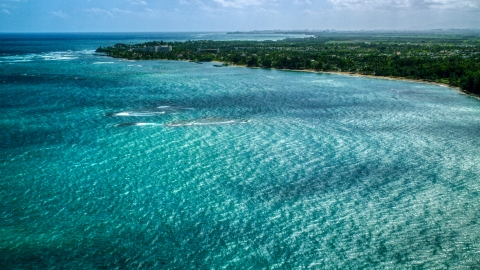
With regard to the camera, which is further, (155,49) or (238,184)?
(155,49)

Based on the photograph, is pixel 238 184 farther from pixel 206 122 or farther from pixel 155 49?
pixel 155 49

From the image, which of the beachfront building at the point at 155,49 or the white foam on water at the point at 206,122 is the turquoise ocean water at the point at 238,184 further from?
the beachfront building at the point at 155,49

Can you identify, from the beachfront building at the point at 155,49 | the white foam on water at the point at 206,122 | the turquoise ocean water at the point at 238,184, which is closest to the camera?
the turquoise ocean water at the point at 238,184

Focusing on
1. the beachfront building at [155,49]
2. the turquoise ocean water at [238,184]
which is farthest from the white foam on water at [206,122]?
the beachfront building at [155,49]

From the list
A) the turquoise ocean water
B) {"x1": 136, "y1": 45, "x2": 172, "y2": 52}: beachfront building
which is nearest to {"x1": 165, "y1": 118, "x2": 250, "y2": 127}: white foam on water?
the turquoise ocean water

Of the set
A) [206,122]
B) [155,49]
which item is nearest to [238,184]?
[206,122]

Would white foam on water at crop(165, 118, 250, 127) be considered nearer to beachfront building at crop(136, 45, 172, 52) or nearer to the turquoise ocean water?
the turquoise ocean water

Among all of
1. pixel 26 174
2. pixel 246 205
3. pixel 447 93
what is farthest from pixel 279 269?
pixel 447 93

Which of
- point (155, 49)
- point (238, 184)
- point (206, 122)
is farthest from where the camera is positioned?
point (155, 49)

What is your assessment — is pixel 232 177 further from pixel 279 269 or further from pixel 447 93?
pixel 447 93
